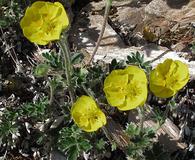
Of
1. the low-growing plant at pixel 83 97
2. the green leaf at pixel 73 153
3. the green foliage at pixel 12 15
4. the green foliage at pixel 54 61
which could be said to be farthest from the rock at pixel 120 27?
the green leaf at pixel 73 153

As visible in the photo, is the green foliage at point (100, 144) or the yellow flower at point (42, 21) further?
the green foliage at point (100, 144)

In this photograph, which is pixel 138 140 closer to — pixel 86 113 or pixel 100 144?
pixel 100 144

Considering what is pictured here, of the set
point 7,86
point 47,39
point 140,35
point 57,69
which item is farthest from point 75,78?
point 140,35

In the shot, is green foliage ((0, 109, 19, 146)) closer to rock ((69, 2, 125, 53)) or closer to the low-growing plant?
the low-growing plant

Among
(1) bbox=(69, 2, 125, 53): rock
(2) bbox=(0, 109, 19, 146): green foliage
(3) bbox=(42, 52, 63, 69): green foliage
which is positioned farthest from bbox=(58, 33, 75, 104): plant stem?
(1) bbox=(69, 2, 125, 53): rock

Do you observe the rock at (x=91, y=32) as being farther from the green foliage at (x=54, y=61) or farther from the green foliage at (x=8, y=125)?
the green foliage at (x=8, y=125)

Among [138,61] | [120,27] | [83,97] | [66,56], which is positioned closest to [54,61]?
[66,56]
